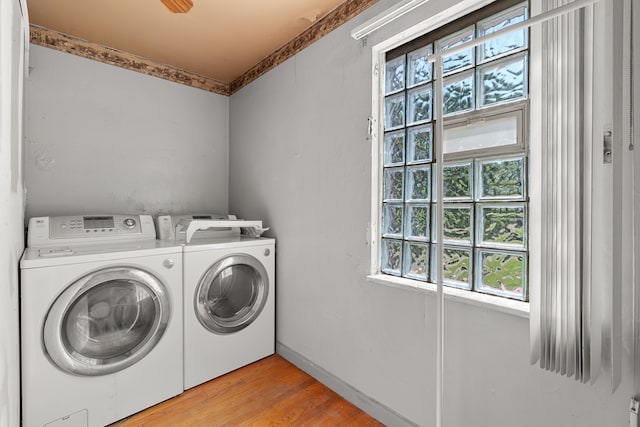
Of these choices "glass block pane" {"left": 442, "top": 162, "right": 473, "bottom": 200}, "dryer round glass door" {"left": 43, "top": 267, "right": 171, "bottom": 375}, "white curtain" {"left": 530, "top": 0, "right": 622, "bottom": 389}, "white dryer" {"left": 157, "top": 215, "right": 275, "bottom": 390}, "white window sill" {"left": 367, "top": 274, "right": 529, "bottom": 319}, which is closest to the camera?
"white curtain" {"left": 530, "top": 0, "right": 622, "bottom": 389}

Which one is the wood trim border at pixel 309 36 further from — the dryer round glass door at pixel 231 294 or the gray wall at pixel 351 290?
the dryer round glass door at pixel 231 294

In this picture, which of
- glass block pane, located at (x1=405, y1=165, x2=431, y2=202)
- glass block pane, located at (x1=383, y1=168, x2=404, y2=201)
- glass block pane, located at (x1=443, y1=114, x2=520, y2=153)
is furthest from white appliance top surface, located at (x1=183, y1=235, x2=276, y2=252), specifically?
glass block pane, located at (x1=443, y1=114, x2=520, y2=153)

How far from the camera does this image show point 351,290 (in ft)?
5.67

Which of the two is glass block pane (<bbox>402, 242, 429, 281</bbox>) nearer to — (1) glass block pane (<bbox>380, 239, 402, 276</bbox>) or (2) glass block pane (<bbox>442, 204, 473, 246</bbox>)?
(1) glass block pane (<bbox>380, 239, 402, 276</bbox>)

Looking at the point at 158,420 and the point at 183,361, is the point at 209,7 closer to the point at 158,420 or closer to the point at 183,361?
the point at 183,361

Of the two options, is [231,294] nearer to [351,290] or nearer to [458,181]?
[351,290]

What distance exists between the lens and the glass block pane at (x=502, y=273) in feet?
3.81

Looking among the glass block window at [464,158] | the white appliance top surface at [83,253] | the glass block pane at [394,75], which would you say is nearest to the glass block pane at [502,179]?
the glass block window at [464,158]

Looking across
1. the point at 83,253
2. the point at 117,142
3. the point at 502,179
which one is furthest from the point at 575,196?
the point at 117,142

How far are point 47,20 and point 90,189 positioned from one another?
43.6 inches

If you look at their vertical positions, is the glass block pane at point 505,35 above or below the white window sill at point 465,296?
above

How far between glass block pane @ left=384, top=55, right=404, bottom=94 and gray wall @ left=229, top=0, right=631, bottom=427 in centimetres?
12

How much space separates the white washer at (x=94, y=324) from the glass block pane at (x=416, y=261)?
1345mm

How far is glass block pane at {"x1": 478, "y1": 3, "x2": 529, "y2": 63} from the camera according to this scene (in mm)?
1169
